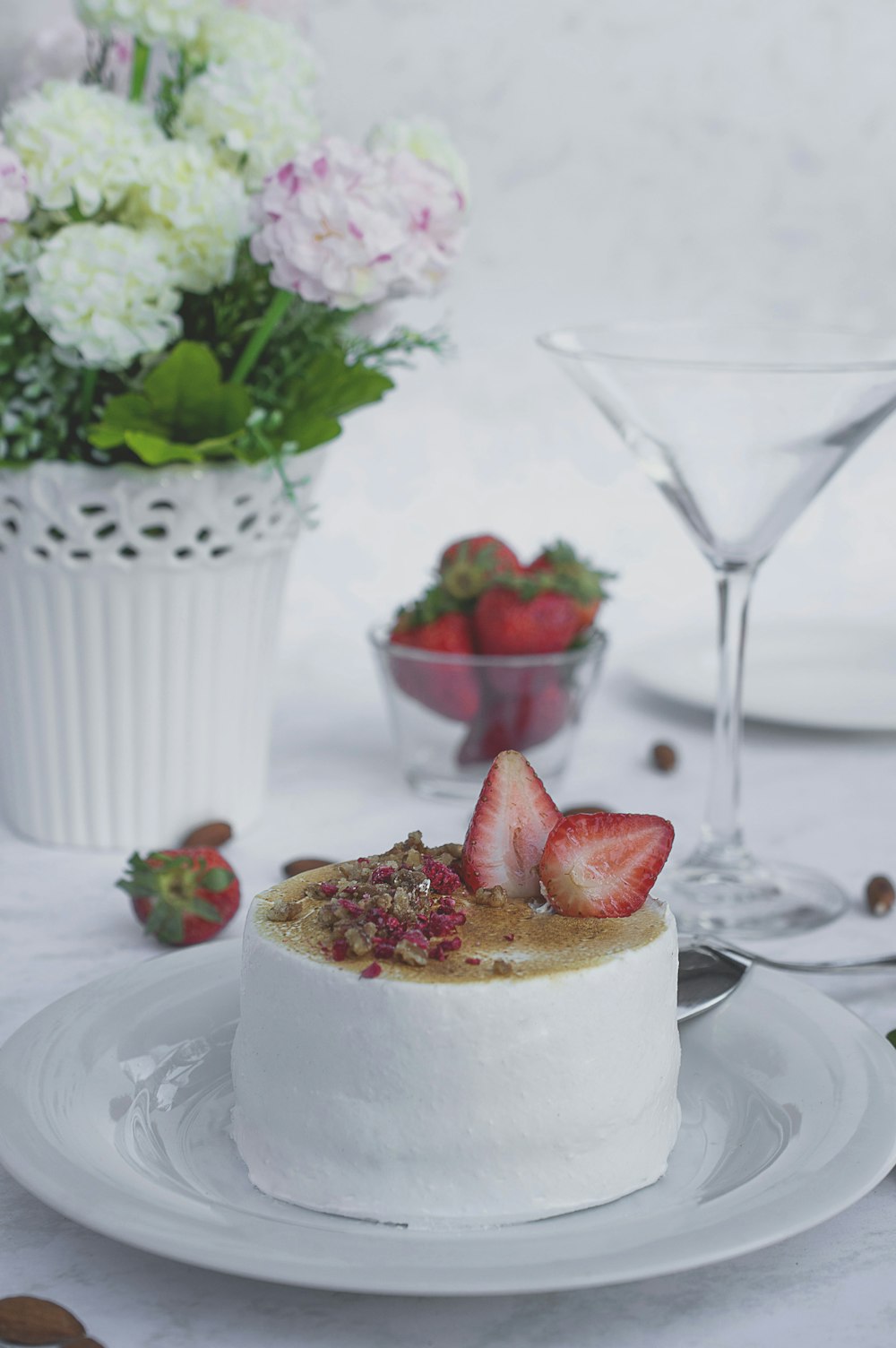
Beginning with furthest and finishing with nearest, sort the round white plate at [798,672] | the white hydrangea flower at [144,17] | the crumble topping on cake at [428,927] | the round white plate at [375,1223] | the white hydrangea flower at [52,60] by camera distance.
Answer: the round white plate at [798,672]
the white hydrangea flower at [52,60]
the white hydrangea flower at [144,17]
the crumble topping on cake at [428,927]
the round white plate at [375,1223]

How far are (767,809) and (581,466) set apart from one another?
0.96 m

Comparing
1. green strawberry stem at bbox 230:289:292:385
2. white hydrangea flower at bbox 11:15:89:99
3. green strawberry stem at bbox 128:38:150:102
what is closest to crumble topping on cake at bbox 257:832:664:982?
green strawberry stem at bbox 230:289:292:385

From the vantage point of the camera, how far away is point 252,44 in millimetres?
1365

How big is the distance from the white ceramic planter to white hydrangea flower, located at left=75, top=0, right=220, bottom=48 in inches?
14.2

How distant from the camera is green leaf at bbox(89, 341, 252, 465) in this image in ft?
4.16

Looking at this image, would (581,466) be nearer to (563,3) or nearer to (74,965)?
(563,3)

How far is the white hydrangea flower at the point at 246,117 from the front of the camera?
4.35 ft

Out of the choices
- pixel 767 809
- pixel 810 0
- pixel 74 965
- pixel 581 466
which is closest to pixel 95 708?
pixel 74 965

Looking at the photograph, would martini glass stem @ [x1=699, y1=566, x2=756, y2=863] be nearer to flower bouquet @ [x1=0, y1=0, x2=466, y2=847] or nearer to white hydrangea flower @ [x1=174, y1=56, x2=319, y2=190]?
flower bouquet @ [x1=0, y1=0, x2=466, y2=847]

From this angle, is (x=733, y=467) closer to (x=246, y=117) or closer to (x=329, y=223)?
(x=329, y=223)

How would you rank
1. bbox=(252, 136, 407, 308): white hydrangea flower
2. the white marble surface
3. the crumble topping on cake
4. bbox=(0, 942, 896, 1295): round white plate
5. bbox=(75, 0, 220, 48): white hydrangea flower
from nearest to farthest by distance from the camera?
1. bbox=(0, 942, 896, 1295): round white plate
2. the crumble topping on cake
3. bbox=(252, 136, 407, 308): white hydrangea flower
4. bbox=(75, 0, 220, 48): white hydrangea flower
5. the white marble surface

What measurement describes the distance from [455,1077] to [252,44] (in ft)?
3.05

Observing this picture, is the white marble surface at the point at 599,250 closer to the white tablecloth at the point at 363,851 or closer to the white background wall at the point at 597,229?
the white background wall at the point at 597,229

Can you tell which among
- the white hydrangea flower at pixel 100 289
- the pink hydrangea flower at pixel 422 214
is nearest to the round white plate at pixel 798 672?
the pink hydrangea flower at pixel 422 214
